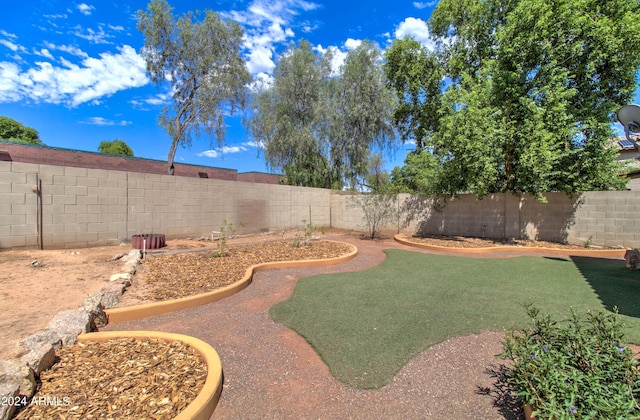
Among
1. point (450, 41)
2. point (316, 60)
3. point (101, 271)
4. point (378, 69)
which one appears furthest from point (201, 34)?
point (101, 271)

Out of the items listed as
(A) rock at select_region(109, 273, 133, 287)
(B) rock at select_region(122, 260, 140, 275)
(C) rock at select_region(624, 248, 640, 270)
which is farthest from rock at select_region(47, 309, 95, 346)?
(C) rock at select_region(624, 248, 640, 270)

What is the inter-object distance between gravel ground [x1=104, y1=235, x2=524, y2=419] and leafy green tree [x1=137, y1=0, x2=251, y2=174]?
1403 centimetres

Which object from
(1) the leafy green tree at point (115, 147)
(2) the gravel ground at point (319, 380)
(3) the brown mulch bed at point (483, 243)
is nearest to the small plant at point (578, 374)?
(2) the gravel ground at point (319, 380)

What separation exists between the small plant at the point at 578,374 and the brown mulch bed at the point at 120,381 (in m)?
2.29

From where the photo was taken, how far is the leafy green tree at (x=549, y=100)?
869cm

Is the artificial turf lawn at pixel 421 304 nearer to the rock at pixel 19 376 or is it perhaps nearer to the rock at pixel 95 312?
the rock at pixel 95 312

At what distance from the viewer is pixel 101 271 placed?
5418mm

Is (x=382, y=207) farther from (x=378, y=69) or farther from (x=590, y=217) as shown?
(x=378, y=69)

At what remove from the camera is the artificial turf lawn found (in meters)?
3.04

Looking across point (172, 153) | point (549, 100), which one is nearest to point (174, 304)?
point (549, 100)

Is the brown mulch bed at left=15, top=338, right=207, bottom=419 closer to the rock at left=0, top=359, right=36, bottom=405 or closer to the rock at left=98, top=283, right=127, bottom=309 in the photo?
the rock at left=0, top=359, right=36, bottom=405

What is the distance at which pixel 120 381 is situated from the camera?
7.38ft

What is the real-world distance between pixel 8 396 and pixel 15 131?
140 ft

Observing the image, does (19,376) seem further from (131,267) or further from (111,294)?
(131,267)
